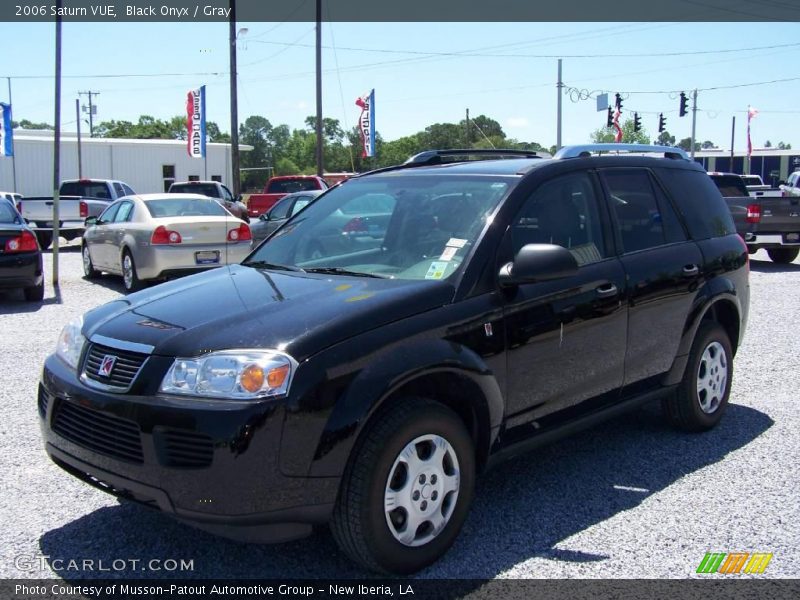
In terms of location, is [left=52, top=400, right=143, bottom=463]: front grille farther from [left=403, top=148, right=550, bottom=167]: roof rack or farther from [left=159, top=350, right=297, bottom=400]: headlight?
[left=403, top=148, right=550, bottom=167]: roof rack

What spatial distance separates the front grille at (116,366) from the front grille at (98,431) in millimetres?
136

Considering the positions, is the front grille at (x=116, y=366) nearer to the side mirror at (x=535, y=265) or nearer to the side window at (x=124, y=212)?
the side mirror at (x=535, y=265)

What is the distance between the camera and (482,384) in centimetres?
368

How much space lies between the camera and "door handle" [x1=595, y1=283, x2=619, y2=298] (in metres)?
4.40

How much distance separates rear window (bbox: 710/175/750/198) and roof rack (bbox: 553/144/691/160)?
11152mm

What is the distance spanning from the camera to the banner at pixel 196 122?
35281 mm

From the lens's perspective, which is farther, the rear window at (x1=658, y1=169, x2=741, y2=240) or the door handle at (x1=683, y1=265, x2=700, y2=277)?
the rear window at (x1=658, y1=169, x2=741, y2=240)

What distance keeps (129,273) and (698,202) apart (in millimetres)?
9330

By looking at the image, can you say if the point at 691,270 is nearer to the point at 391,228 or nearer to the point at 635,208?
the point at 635,208

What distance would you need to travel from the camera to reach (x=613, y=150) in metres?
5.38

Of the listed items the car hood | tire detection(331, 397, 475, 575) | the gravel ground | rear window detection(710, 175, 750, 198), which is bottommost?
the gravel ground

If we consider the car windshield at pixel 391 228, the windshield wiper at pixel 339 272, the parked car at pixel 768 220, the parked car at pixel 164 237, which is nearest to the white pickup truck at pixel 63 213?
the parked car at pixel 164 237

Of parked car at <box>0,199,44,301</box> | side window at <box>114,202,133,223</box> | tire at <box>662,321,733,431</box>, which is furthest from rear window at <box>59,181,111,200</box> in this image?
tire at <box>662,321,733,431</box>

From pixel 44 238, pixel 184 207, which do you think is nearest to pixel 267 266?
pixel 184 207
